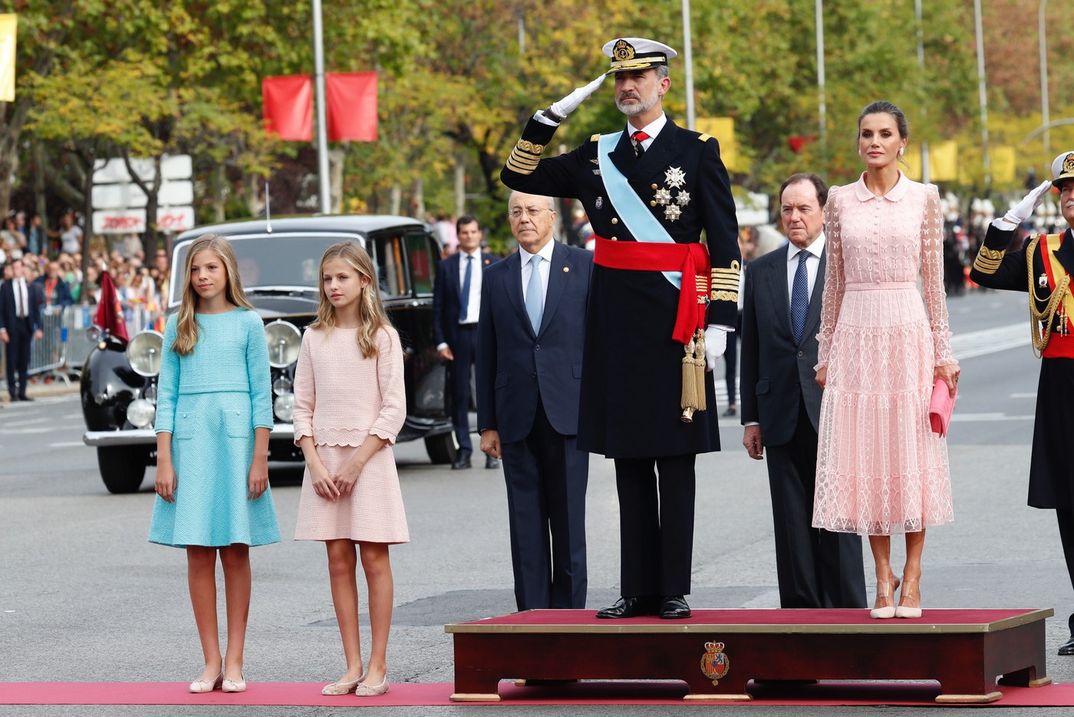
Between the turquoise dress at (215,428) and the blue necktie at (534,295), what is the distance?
1411 millimetres

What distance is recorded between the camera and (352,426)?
A: 8.43 meters

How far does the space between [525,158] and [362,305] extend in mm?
934

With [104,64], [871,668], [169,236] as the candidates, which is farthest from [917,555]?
[169,236]

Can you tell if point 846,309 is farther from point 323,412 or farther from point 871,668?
point 323,412

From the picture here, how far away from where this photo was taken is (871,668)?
7.55 meters

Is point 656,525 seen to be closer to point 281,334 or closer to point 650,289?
point 650,289

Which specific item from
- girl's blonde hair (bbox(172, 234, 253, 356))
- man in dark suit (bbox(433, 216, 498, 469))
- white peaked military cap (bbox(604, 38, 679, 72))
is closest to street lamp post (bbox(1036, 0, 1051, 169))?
man in dark suit (bbox(433, 216, 498, 469))

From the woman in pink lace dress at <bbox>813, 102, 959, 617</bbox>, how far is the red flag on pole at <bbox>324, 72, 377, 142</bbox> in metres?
27.4

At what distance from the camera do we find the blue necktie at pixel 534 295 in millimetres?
9719

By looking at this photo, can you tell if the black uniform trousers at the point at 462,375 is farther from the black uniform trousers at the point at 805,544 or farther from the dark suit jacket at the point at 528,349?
the black uniform trousers at the point at 805,544

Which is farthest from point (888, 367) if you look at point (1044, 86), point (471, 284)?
point (1044, 86)

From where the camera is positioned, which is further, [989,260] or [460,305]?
[460,305]

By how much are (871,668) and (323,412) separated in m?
2.26

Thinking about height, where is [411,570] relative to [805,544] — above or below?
below
